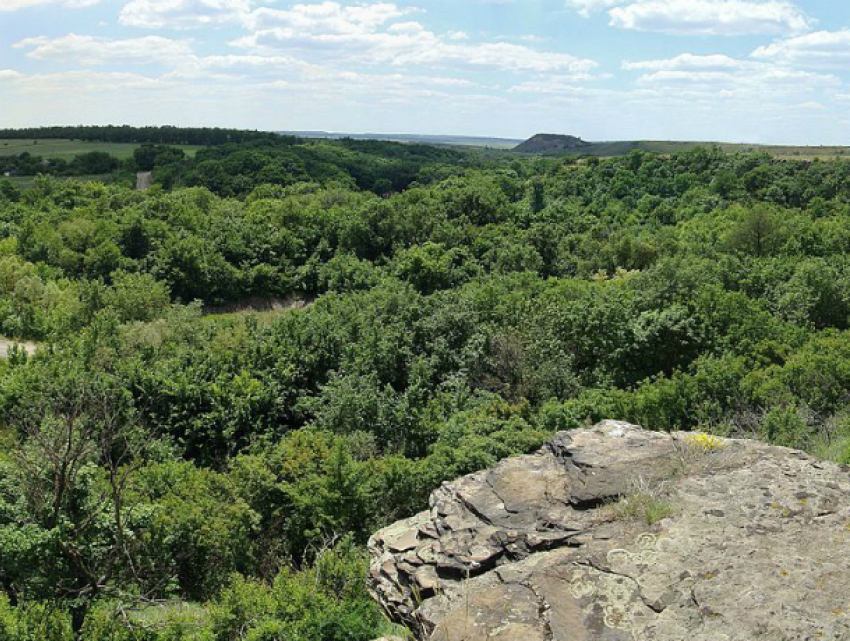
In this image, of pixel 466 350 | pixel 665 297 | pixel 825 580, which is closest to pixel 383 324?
pixel 466 350

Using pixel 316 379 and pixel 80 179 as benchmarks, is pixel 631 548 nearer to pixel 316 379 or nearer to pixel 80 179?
pixel 316 379

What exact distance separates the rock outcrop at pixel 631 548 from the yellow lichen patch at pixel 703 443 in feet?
0.11

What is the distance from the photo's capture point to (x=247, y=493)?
749 inches

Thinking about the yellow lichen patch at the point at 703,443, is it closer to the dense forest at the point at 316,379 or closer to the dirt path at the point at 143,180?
the dense forest at the point at 316,379

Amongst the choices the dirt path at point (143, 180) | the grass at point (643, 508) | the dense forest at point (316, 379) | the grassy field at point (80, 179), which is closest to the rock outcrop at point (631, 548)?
the grass at point (643, 508)

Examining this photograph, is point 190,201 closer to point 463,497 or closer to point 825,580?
point 463,497

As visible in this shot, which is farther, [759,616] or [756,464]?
[756,464]

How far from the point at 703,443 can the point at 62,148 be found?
159382mm

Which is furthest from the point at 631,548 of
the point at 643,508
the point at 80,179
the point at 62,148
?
the point at 62,148

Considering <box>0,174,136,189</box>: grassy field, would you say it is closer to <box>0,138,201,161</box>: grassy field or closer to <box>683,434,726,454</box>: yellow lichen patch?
<box>0,138,201,161</box>: grassy field

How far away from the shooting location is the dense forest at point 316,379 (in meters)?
13.5

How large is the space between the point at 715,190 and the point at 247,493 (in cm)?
7700

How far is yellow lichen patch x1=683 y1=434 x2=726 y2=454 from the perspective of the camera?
11.1 metres

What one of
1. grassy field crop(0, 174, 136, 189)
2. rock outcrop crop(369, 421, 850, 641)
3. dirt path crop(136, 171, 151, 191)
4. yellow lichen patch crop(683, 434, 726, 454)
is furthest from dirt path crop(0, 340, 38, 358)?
dirt path crop(136, 171, 151, 191)
